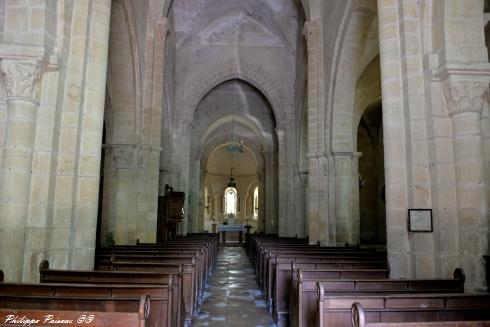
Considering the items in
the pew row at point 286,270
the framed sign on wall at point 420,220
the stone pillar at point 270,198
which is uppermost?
the stone pillar at point 270,198

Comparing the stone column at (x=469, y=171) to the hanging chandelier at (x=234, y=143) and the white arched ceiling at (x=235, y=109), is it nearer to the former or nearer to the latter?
the white arched ceiling at (x=235, y=109)

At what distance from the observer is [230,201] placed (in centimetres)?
4112

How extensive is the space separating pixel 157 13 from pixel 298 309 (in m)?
11.4

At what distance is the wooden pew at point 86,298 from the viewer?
3643mm

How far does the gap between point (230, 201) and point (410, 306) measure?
1475 inches

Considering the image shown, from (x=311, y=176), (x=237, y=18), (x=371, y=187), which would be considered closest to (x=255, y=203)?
(x=371, y=187)

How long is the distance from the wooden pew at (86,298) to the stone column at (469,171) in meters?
4.21

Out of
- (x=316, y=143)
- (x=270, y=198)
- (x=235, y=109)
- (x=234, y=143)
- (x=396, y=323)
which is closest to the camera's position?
(x=396, y=323)

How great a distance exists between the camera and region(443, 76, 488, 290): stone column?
574 cm

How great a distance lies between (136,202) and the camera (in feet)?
40.6

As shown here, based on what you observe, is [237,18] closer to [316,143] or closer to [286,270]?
[316,143]

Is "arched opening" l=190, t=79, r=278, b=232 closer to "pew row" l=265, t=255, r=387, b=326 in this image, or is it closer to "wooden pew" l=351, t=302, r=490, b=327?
"pew row" l=265, t=255, r=387, b=326

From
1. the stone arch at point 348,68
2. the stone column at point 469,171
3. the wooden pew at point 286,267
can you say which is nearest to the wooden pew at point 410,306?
the stone column at point 469,171

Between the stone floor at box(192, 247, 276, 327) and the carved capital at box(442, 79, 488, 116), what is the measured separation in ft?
14.8
